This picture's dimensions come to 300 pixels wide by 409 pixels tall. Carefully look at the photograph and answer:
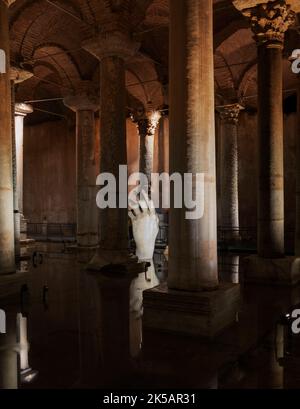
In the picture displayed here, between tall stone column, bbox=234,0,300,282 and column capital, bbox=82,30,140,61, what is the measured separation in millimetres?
2691

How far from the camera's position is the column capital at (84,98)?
12.6 meters

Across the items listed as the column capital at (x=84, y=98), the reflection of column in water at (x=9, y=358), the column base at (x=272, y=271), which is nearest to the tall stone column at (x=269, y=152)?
the column base at (x=272, y=271)

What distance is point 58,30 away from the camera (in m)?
12.1

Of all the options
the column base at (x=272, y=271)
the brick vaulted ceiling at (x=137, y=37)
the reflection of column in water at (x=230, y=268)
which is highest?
the brick vaulted ceiling at (x=137, y=37)

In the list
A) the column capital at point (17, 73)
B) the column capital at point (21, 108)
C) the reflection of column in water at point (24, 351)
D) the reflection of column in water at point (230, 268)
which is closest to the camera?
the reflection of column in water at point (24, 351)

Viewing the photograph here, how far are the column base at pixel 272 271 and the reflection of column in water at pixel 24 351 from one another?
460cm

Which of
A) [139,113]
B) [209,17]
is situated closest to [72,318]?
[209,17]

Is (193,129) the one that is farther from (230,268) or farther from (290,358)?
(230,268)

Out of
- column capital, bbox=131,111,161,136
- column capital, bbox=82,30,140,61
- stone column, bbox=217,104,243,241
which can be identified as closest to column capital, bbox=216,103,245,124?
stone column, bbox=217,104,243,241

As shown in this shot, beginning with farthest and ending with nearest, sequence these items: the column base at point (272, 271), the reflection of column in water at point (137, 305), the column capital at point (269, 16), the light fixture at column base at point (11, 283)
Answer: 1. the column base at point (272, 271)
2. the column capital at point (269, 16)
3. the light fixture at column base at point (11, 283)
4. the reflection of column in water at point (137, 305)

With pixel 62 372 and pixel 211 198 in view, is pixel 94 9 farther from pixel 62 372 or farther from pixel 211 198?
pixel 62 372

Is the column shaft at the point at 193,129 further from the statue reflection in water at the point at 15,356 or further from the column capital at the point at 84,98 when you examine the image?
the column capital at the point at 84,98

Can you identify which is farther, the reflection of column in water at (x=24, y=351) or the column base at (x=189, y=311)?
the column base at (x=189, y=311)

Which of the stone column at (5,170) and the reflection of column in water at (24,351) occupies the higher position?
the stone column at (5,170)
